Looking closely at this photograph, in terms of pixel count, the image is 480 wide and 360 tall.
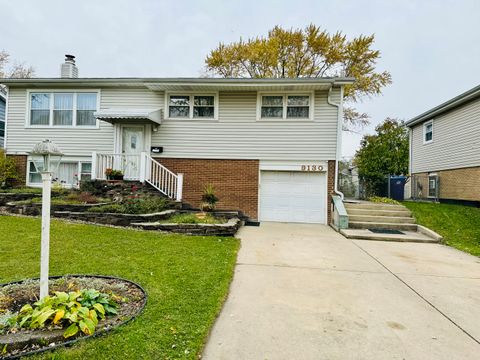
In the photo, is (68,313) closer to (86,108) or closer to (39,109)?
(86,108)

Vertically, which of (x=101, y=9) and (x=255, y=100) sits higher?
(x=101, y=9)

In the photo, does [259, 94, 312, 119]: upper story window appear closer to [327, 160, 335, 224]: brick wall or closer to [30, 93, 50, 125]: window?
[327, 160, 335, 224]: brick wall

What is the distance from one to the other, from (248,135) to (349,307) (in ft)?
25.2

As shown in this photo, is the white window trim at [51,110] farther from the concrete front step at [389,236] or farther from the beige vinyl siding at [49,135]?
the concrete front step at [389,236]

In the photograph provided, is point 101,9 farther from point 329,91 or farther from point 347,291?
point 347,291

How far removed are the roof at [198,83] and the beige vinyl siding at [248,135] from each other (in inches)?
23.0

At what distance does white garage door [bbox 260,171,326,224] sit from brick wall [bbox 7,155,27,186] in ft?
30.2

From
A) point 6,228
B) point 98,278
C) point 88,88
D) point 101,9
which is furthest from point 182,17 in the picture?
point 98,278

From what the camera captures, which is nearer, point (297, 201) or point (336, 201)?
point (336, 201)

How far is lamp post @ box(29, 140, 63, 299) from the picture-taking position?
102 inches

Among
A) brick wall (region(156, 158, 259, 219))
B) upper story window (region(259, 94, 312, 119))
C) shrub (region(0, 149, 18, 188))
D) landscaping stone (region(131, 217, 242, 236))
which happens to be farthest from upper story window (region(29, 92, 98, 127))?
upper story window (region(259, 94, 312, 119))

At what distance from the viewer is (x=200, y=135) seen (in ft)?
33.4

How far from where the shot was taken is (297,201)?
10.0 m

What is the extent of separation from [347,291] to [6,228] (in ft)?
23.2
